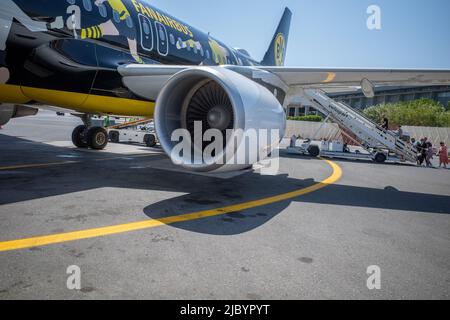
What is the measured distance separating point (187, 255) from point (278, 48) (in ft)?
44.6

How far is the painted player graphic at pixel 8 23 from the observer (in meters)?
4.38

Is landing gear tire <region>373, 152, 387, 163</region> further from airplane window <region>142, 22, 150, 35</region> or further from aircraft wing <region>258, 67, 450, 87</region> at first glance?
airplane window <region>142, 22, 150, 35</region>

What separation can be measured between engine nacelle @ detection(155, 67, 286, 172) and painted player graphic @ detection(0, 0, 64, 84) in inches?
86.9

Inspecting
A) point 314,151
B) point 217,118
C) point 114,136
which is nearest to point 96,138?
point 114,136

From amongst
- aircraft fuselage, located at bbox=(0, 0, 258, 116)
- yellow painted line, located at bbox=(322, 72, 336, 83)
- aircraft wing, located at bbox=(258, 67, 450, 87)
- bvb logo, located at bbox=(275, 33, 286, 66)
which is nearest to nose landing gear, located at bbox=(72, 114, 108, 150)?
aircraft fuselage, located at bbox=(0, 0, 258, 116)

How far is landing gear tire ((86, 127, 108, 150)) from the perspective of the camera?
9.60 m

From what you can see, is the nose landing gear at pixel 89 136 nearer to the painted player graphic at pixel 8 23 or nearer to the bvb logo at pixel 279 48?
the painted player graphic at pixel 8 23

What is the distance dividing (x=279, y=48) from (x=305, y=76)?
9010mm

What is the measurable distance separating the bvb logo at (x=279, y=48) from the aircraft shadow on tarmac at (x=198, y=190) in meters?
9.35

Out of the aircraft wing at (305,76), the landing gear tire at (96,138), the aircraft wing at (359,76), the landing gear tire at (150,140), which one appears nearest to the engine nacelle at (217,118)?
the aircraft wing at (305,76)

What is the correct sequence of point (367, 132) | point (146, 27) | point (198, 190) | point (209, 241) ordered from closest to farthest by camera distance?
point (209, 241)
point (198, 190)
point (146, 27)
point (367, 132)

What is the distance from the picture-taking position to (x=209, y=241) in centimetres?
276

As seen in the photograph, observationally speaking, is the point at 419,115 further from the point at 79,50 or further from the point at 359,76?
the point at 79,50

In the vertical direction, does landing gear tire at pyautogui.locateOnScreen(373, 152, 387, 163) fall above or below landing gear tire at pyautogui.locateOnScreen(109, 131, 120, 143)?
below
